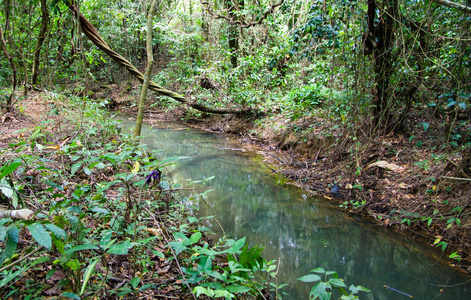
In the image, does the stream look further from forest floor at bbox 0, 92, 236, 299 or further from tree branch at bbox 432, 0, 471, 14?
tree branch at bbox 432, 0, 471, 14

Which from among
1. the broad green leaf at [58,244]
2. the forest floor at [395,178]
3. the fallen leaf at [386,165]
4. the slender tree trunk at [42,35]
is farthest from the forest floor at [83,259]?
the fallen leaf at [386,165]

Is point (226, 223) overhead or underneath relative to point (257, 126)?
underneath

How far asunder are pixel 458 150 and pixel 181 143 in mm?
5406

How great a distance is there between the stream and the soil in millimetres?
234

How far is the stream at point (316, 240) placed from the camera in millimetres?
2174

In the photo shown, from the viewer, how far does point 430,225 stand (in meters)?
2.90

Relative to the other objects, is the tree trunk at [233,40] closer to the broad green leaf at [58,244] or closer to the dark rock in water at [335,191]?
the dark rock in water at [335,191]

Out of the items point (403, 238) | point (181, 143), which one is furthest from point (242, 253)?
point (181, 143)

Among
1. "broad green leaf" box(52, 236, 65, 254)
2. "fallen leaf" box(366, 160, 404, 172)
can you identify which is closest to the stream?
"fallen leaf" box(366, 160, 404, 172)

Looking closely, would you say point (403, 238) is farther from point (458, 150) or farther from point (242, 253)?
point (242, 253)

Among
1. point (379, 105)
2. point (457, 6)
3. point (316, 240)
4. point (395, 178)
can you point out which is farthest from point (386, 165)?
point (457, 6)

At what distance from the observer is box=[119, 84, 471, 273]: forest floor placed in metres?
2.67

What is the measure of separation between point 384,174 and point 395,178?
6.6 inches

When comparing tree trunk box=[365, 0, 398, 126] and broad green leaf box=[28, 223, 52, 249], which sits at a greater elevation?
tree trunk box=[365, 0, 398, 126]
